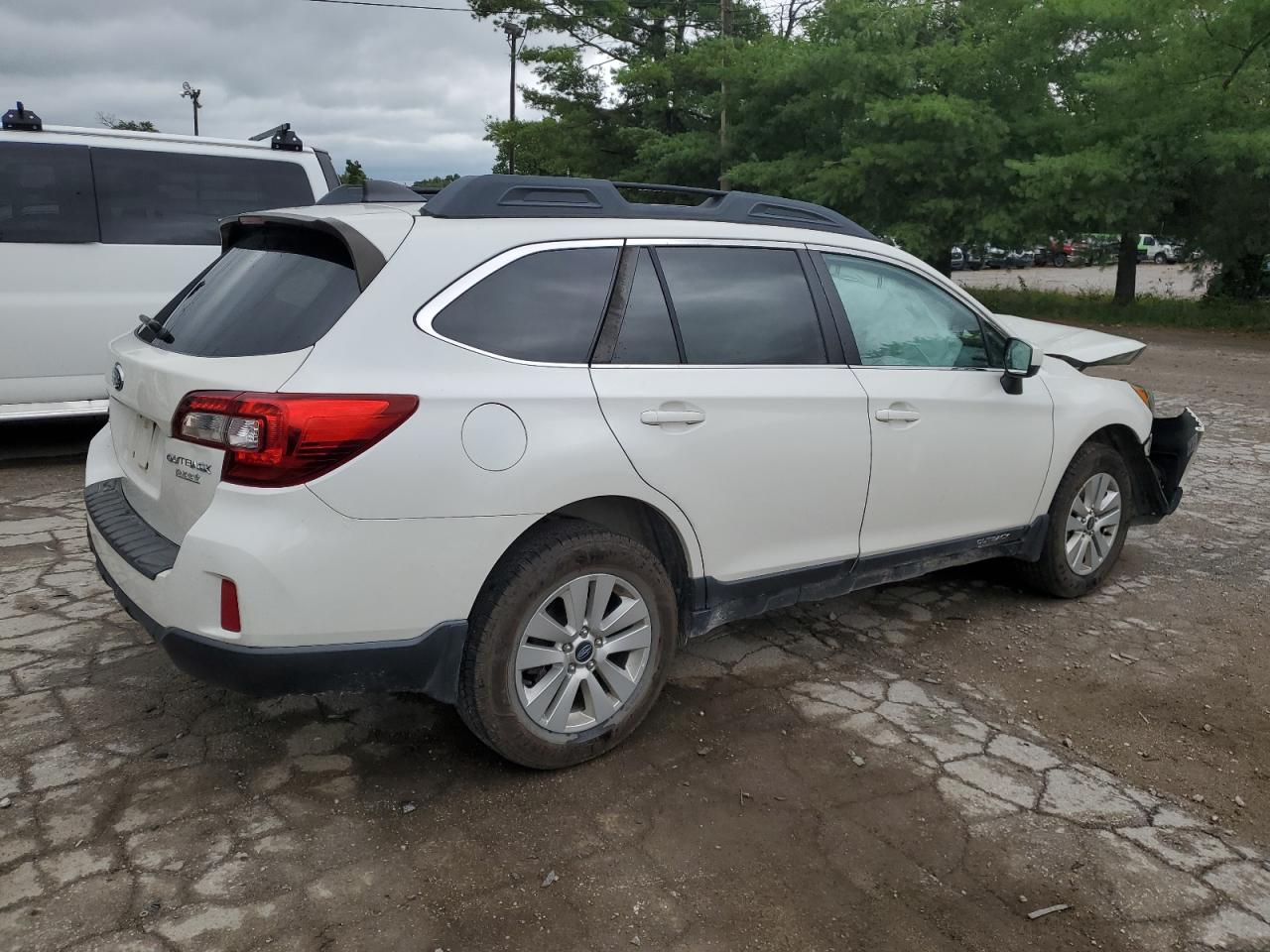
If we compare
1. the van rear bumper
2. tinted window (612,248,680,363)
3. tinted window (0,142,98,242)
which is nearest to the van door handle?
tinted window (612,248,680,363)

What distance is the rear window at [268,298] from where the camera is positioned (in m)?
2.92

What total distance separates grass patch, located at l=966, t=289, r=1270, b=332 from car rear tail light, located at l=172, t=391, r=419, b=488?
20.3 meters

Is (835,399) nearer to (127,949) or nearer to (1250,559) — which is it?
(127,949)

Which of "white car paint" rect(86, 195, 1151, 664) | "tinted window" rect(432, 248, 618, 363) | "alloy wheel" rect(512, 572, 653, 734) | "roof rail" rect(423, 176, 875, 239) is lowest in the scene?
"alloy wheel" rect(512, 572, 653, 734)

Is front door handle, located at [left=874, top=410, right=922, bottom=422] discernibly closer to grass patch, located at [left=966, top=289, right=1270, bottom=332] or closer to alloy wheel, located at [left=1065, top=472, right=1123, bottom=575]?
alloy wheel, located at [left=1065, top=472, right=1123, bottom=575]

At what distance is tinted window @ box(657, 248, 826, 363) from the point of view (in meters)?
3.46

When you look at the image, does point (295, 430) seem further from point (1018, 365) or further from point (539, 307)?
point (1018, 365)

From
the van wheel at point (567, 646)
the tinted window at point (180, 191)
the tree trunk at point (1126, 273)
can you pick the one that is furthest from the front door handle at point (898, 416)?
the tree trunk at point (1126, 273)

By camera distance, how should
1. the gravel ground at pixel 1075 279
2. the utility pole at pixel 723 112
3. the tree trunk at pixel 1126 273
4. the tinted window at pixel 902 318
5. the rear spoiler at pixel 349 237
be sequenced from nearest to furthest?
1. the rear spoiler at pixel 349 237
2. the tinted window at pixel 902 318
3. the tree trunk at pixel 1126 273
4. the utility pole at pixel 723 112
5. the gravel ground at pixel 1075 279

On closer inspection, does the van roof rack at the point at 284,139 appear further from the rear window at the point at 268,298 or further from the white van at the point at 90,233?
the rear window at the point at 268,298

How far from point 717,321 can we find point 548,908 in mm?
1884

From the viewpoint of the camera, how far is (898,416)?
3896 millimetres

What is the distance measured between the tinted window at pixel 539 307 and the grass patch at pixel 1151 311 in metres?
19.6

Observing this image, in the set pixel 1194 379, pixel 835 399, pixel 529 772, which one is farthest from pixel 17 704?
pixel 1194 379
